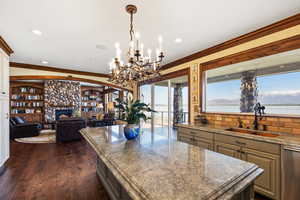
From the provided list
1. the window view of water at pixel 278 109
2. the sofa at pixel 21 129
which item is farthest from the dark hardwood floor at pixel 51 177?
the sofa at pixel 21 129

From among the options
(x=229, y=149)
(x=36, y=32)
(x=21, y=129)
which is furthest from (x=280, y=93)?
(x=21, y=129)

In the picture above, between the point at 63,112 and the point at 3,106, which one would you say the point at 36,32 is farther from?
the point at 63,112

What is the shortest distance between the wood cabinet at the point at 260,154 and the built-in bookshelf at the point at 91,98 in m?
9.98

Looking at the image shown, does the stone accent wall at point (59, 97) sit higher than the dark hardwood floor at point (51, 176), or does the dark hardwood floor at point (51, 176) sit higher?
the stone accent wall at point (59, 97)

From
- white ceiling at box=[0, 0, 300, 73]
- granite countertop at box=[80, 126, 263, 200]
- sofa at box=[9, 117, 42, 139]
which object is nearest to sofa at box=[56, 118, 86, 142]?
sofa at box=[9, 117, 42, 139]

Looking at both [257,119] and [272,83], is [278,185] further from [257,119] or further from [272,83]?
[272,83]

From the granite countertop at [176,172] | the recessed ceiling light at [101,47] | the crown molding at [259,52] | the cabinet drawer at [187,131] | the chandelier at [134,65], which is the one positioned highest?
the recessed ceiling light at [101,47]

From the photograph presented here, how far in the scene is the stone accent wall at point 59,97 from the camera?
27.3 feet

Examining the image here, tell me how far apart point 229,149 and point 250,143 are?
34 centimetres

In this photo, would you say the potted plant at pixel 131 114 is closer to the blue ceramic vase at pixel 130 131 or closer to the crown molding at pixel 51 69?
the blue ceramic vase at pixel 130 131

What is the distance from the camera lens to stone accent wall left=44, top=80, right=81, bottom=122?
27.3ft

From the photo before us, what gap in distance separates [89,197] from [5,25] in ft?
10.3

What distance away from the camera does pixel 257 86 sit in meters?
2.80

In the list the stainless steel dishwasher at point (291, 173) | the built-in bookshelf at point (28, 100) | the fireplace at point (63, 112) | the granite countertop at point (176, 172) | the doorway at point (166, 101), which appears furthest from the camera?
the fireplace at point (63, 112)
